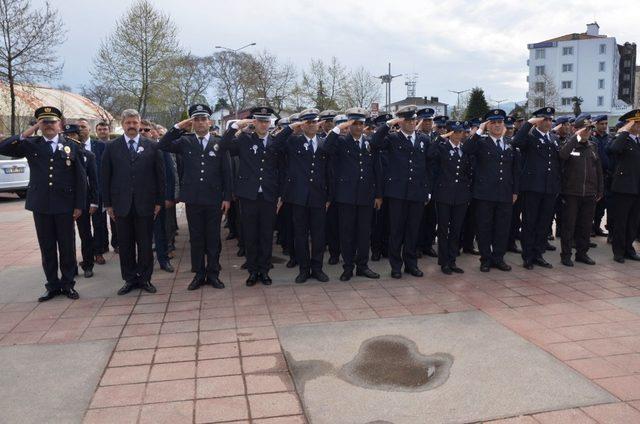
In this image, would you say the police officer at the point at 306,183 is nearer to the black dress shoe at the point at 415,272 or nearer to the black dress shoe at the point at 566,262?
the black dress shoe at the point at 415,272

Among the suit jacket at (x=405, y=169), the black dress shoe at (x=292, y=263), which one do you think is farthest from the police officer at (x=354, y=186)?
the black dress shoe at (x=292, y=263)

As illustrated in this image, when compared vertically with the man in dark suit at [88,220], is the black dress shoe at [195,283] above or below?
below

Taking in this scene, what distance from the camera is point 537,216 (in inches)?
272

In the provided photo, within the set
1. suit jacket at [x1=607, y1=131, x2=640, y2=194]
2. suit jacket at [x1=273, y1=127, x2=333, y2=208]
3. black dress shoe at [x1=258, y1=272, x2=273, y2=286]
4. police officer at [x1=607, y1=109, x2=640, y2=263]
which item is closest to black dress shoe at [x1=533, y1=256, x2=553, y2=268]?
police officer at [x1=607, y1=109, x2=640, y2=263]

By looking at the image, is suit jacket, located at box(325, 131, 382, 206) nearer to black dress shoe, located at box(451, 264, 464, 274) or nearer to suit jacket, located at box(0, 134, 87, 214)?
black dress shoe, located at box(451, 264, 464, 274)

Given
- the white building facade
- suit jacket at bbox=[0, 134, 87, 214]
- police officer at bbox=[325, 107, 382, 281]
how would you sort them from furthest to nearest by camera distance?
1. the white building facade
2. police officer at bbox=[325, 107, 382, 281]
3. suit jacket at bbox=[0, 134, 87, 214]

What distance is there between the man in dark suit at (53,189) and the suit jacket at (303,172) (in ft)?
7.39

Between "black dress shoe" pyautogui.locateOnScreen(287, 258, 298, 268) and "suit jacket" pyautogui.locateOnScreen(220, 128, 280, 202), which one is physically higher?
"suit jacket" pyautogui.locateOnScreen(220, 128, 280, 202)

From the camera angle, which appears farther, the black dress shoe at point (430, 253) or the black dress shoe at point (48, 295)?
the black dress shoe at point (430, 253)

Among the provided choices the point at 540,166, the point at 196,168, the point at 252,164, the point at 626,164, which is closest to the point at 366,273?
the point at 252,164

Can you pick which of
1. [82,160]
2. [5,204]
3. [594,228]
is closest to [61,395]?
[82,160]

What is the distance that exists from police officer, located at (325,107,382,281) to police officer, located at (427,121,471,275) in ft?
2.75

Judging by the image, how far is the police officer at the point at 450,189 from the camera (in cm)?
650

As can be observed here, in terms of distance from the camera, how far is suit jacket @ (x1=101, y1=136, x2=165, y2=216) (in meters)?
5.63
